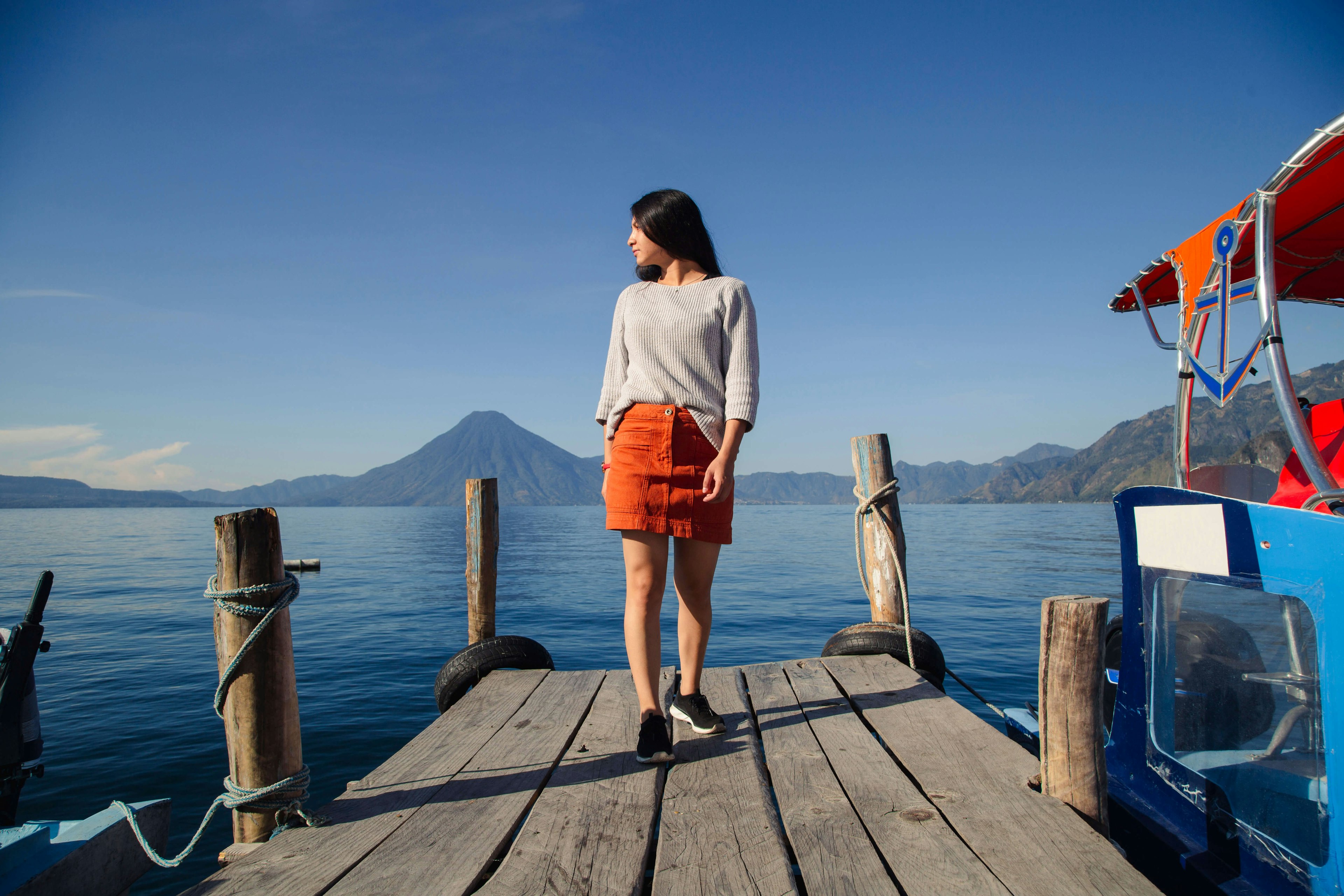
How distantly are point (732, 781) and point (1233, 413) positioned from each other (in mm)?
6183

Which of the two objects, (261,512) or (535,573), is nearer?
(261,512)

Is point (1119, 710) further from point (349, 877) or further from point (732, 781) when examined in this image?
point (349, 877)

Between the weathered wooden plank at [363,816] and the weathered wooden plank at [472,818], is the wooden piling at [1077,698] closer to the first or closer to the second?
the weathered wooden plank at [472,818]

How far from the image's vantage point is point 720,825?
235cm

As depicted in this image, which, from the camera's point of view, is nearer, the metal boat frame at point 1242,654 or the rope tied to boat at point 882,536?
the metal boat frame at point 1242,654

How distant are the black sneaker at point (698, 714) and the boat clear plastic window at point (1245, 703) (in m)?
1.94

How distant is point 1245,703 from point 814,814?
5.70ft

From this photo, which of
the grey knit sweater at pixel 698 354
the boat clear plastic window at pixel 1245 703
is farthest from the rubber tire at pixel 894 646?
the grey knit sweater at pixel 698 354

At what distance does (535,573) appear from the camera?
2416 cm

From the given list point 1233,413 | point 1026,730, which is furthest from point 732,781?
point 1233,413

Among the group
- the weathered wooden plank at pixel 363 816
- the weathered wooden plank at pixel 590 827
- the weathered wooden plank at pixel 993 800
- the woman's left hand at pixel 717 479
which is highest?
the woman's left hand at pixel 717 479

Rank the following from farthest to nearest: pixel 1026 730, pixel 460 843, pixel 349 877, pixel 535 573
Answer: pixel 535 573, pixel 1026 730, pixel 460 843, pixel 349 877

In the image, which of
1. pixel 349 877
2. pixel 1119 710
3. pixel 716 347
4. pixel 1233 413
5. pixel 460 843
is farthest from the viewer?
pixel 1233 413

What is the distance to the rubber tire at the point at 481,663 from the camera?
15.1ft
